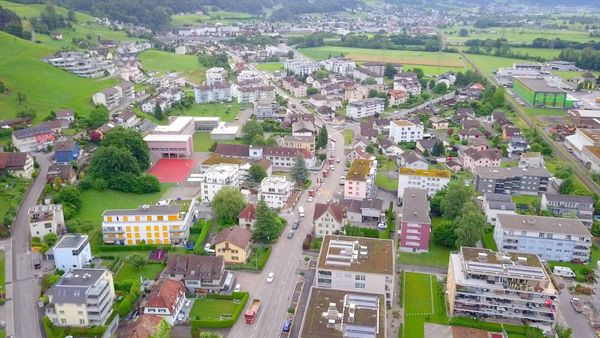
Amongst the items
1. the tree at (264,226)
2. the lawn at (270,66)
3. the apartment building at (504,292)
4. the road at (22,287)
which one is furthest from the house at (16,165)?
the lawn at (270,66)

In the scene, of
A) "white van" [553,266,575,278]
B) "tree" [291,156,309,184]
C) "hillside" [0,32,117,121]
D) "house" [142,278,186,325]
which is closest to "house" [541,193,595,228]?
"white van" [553,266,575,278]

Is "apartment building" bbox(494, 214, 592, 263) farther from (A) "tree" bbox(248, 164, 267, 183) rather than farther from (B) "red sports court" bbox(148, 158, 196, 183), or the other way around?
(B) "red sports court" bbox(148, 158, 196, 183)

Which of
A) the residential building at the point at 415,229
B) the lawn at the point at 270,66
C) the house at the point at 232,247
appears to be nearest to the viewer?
the house at the point at 232,247

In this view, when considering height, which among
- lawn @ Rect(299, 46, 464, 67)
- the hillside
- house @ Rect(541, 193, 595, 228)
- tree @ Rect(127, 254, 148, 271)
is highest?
the hillside

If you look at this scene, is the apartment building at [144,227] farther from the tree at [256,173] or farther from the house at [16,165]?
the house at [16,165]

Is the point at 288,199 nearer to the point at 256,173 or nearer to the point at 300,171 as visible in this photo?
the point at 300,171
